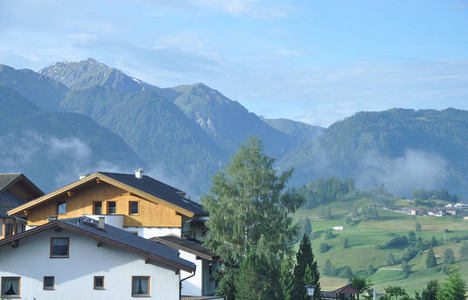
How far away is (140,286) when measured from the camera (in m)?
32.6

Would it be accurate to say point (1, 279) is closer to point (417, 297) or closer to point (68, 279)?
point (68, 279)

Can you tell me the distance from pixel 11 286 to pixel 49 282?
1.90 metres

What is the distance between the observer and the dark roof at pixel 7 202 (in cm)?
5104

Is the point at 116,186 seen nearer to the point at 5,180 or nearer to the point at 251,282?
the point at 5,180

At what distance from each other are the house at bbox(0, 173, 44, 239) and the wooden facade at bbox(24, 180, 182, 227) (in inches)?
108

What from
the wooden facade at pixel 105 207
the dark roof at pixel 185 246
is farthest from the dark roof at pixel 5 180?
the dark roof at pixel 185 246

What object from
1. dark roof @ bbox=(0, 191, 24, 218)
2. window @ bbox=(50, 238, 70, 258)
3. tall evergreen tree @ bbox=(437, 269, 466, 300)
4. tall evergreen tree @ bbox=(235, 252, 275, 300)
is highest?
dark roof @ bbox=(0, 191, 24, 218)

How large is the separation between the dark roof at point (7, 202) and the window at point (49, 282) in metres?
19.7

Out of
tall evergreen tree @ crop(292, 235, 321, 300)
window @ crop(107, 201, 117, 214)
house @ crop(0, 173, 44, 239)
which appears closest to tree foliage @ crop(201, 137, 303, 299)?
tall evergreen tree @ crop(292, 235, 321, 300)

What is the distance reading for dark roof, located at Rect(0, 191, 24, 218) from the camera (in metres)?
51.0

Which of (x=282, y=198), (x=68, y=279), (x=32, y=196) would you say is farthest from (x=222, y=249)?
(x=32, y=196)

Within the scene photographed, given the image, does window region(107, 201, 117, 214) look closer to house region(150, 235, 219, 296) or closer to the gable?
the gable

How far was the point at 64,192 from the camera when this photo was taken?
47.2 metres

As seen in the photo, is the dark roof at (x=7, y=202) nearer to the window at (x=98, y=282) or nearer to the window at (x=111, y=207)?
the window at (x=111, y=207)
